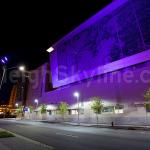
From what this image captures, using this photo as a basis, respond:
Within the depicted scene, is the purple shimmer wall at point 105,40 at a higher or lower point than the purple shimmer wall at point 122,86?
higher

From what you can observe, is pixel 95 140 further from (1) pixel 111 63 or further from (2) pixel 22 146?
(1) pixel 111 63

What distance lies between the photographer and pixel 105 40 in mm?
66875

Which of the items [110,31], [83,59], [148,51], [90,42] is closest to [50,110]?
[83,59]

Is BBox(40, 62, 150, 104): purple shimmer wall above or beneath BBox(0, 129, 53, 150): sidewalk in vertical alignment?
above

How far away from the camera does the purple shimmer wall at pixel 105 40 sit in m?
56.4

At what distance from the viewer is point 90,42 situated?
240ft

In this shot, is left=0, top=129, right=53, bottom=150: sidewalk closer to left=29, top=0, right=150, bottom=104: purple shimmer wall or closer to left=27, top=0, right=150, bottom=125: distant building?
left=27, top=0, right=150, bottom=125: distant building

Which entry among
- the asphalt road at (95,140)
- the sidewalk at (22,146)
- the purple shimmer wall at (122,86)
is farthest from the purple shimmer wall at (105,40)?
the sidewalk at (22,146)

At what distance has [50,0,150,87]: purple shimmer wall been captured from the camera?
56.4 meters

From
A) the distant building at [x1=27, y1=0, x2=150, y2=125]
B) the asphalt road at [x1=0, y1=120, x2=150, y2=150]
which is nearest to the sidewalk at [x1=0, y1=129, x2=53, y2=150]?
the asphalt road at [x1=0, y1=120, x2=150, y2=150]

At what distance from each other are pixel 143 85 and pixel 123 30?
1791cm

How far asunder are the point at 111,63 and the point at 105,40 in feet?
23.2

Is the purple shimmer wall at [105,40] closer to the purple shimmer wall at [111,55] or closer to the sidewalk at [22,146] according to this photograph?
the purple shimmer wall at [111,55]

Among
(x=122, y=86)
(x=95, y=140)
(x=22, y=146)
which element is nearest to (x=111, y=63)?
(x=122, y=86)
